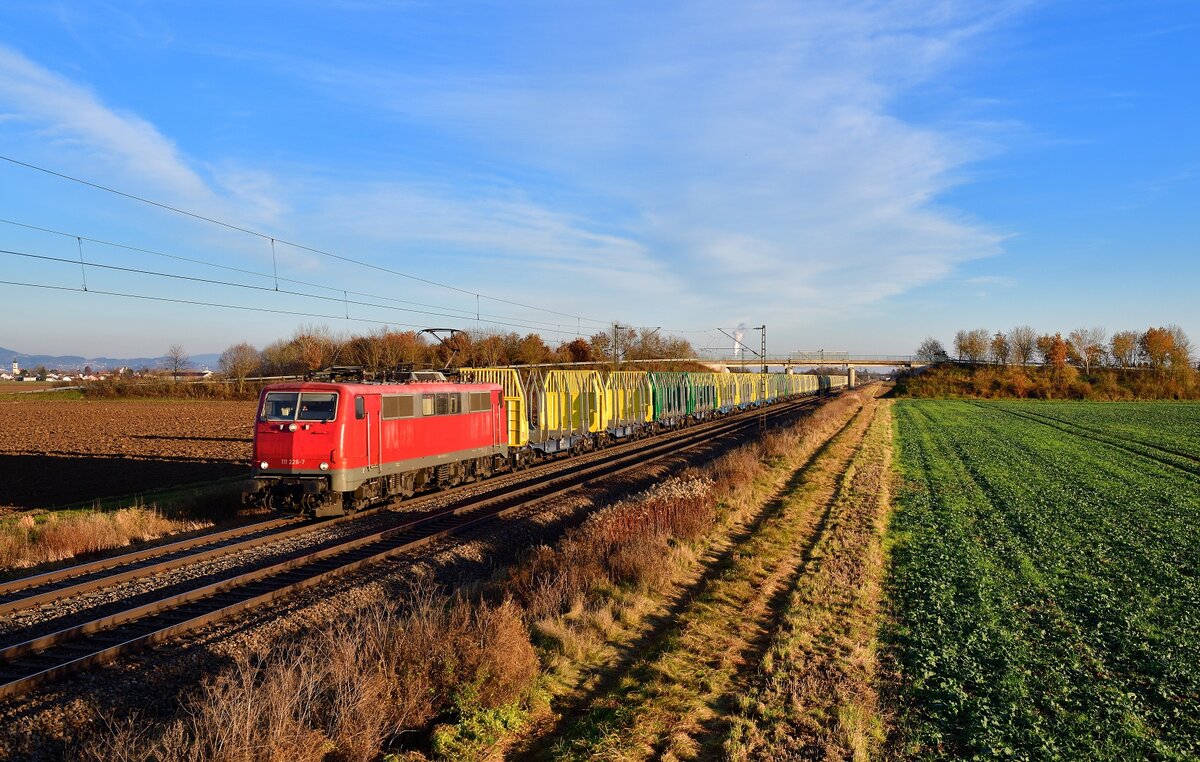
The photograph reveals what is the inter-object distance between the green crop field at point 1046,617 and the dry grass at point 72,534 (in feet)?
47.8

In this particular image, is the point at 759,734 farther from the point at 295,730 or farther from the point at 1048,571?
the point at 1048,571

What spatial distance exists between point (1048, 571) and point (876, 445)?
2168cm

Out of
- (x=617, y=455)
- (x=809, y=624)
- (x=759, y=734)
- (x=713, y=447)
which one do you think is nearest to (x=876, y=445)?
(x=713, y=447)

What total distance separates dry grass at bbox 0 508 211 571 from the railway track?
1.54 m

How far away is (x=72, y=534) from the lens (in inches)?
531

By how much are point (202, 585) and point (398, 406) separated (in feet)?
22.6

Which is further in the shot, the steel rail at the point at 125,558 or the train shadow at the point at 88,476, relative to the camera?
the train shadow at the point at 88,476

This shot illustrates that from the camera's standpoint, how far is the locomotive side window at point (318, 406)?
1533 centimetres

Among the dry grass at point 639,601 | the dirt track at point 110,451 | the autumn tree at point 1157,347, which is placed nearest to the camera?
the dry grass at point 639,601

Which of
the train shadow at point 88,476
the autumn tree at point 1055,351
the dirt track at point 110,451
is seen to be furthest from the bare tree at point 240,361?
the autumn tree at point 1055,351

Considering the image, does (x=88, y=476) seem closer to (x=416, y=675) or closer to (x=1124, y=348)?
(x=416, y=675)

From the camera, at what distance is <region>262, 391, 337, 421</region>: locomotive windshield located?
1538 cm

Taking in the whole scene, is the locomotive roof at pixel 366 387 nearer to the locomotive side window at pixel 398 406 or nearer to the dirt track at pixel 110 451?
the locomotive side window at pixel 398 406

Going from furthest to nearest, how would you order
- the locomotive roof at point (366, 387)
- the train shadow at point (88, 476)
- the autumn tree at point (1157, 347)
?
the autumn tree at point (1157, 347)
the train shadow at point (88, 476)
the locomotive roof at point (366, 387)
